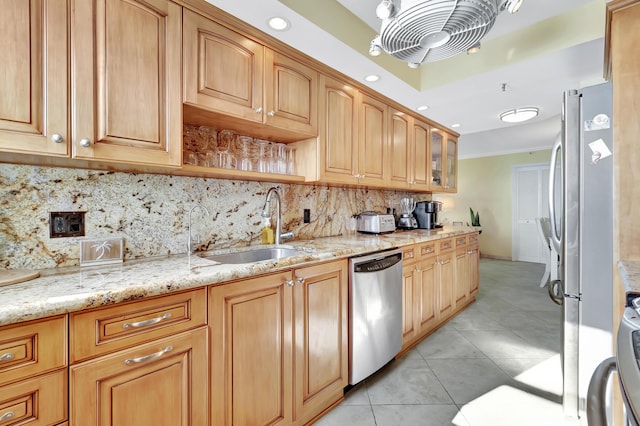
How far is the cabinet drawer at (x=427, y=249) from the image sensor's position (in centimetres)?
256

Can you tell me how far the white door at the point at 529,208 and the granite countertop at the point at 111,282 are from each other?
648 centimetres

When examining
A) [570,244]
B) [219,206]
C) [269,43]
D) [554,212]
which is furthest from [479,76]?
[219,206]

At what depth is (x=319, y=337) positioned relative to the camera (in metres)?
1.67

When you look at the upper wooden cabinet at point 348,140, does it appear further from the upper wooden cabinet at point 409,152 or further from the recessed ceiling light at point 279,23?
the recessed ceiling light at point 279,23

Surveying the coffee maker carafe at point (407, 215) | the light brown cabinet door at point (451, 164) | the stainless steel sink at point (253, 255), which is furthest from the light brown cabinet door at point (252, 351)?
the light brown cabinet door at point (451, 164)

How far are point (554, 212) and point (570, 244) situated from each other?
337mm

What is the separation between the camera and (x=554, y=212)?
73.0 inches

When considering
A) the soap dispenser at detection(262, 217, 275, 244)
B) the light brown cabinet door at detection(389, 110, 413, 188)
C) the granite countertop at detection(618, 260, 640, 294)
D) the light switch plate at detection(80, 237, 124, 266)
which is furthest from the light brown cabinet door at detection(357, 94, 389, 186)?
the light switch plate at detection(80, 237, 124, 266)

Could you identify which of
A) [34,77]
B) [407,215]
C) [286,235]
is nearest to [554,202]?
[407,215]

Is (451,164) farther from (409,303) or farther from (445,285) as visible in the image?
(409,303)

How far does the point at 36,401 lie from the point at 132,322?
286 millimetres

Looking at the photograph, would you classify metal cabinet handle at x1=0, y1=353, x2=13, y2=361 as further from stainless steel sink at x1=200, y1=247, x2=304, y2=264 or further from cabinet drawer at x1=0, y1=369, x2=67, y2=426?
stainless steel sink at x1=200, y1=247, x2=304, y2=264

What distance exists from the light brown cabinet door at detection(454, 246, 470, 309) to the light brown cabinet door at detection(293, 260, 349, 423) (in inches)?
74.3

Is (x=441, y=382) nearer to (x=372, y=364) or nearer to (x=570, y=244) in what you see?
(x=372, y=364)
